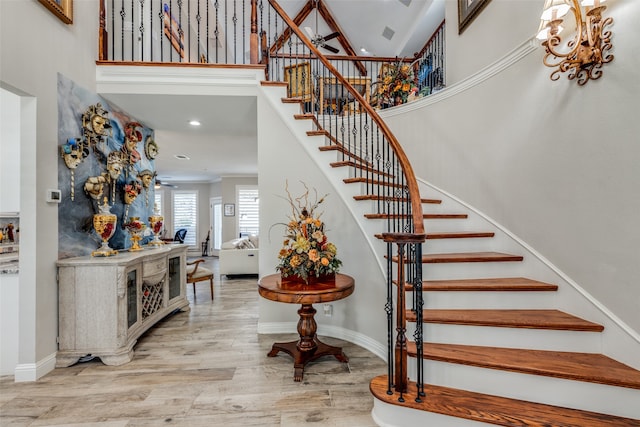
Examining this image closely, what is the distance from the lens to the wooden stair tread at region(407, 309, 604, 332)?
5.94ft

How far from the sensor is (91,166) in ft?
9.97

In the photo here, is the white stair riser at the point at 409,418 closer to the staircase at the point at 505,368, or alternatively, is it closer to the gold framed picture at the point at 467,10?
the staircase at the point at 505,368

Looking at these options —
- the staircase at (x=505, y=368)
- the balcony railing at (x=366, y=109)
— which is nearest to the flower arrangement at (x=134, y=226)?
the balcony railing at (x=366, y=109)

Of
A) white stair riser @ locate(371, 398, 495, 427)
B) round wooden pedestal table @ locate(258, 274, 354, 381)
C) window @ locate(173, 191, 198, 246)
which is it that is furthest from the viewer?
window @ locate(173, 191, 198, 246)

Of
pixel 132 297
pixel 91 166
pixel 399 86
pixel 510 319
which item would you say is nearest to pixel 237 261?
pixel 132 297

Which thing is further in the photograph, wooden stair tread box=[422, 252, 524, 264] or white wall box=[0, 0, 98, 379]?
wooden stair tread box=[422, 252, 524, 264]

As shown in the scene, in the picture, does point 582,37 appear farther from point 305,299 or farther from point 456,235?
point 305,299

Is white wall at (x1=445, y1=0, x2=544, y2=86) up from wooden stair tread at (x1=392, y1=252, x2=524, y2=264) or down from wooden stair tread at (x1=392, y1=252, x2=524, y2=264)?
up

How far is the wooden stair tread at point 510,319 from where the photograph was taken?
181cm

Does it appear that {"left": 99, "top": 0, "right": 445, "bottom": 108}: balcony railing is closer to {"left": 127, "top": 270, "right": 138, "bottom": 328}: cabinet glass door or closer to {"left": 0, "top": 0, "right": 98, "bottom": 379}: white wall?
{"left": 0, "top": 0, "right": 98, "bottom": 379}: white wall

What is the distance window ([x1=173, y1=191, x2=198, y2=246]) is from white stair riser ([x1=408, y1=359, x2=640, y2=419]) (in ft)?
32.9

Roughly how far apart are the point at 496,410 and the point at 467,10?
12.2ft

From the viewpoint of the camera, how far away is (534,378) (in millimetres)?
1628

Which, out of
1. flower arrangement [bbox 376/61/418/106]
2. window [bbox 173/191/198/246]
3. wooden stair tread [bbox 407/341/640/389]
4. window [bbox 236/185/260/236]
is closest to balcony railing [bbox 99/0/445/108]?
flower arrangement [bbox 376/61/418/106]
